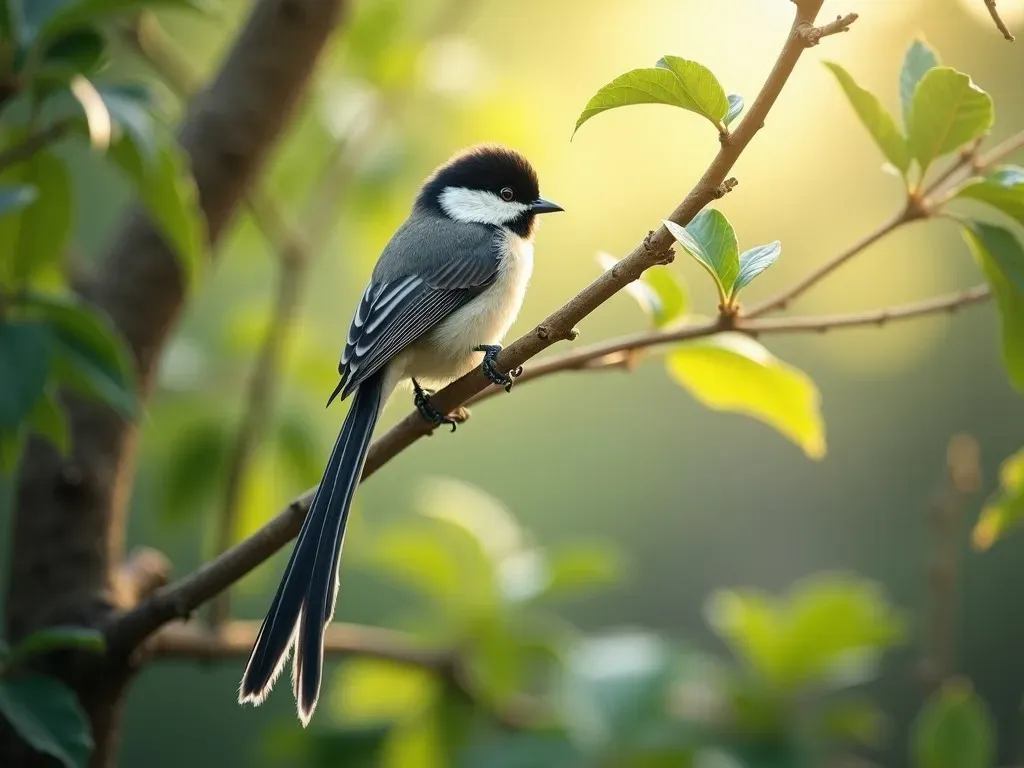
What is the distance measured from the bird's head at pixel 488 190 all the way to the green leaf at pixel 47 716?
1326 millimetres

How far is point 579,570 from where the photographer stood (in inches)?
91.3

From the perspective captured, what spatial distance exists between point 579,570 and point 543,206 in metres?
0.79

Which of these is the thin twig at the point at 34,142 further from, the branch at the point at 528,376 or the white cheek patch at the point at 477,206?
the white cheek patch at the point at 477,206

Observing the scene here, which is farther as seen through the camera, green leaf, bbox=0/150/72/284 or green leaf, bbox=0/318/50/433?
green leaf, bbox=0/150/72/284

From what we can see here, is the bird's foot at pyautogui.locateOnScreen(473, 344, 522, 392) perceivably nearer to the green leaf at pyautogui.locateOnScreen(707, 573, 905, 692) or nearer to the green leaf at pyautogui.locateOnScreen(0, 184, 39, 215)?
the green leaf at pyautogui.locateOnScreen(0, 184, 39, 215)

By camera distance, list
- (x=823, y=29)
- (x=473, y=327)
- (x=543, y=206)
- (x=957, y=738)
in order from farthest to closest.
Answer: (x=543, y=206) < (x=473, y=327) < (x=957, y=738) < (x=823, y=29)

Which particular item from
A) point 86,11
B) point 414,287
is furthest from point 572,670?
point 86,11

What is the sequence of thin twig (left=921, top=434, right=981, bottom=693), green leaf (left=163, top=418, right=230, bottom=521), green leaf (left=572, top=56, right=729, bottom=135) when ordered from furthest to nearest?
green leaf (left=163, top=418, right=230, bottom=521) → thin twig (left=921, top=434, right=981, bottom=693) → green leaf (left=572, top=56, right=729, bottom=135)

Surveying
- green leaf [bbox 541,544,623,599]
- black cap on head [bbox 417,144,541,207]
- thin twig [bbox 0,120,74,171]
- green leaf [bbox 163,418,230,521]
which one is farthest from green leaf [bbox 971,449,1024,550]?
green leaf [bbox 163,418,230,521]

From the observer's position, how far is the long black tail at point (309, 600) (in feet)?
4.07

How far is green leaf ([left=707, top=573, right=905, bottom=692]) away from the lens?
226cm

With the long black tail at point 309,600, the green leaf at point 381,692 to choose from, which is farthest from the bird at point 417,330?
the green leaf at point 381,692

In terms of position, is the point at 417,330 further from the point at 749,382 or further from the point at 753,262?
the point at 753,262

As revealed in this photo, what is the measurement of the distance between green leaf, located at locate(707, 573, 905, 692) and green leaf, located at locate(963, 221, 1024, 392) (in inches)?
38.3
